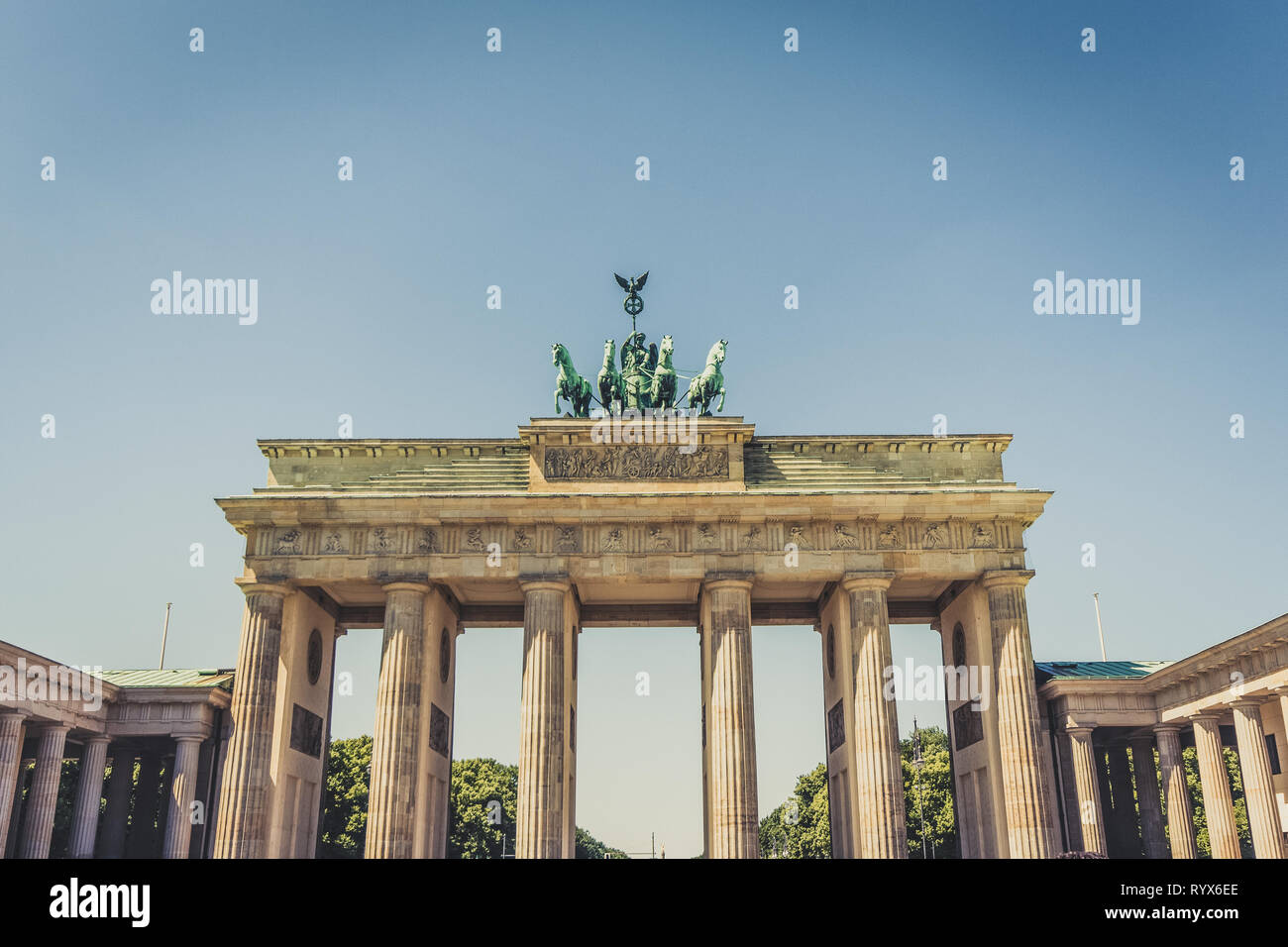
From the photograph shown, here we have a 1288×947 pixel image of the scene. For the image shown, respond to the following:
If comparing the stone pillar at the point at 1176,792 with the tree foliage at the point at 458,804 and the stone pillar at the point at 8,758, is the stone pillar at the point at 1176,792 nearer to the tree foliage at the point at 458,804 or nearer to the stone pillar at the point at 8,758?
the tree foliage at the point at 458,804

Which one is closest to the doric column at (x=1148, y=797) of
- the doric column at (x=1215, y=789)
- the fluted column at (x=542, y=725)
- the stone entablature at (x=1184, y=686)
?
the stone entablature at (x=1184, y=686)

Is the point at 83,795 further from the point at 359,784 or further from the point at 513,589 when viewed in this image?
the point at 359,784

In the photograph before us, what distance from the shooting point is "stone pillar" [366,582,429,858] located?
3775 centimetres

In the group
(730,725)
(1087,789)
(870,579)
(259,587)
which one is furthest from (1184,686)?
(259,587)

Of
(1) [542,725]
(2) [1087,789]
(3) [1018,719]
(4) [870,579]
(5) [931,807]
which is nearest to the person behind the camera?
(1) [542,725]

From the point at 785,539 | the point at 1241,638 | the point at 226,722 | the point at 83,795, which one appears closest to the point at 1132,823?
the point at 1241,638

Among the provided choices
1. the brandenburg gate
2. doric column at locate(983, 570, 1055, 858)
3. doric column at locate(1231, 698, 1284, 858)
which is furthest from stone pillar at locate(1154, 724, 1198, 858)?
doric column at locate(983, 570, 1055, 858)

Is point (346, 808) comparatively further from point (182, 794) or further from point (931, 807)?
point (931, 807)

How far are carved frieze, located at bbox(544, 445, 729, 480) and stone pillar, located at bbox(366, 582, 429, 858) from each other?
7.36 meters

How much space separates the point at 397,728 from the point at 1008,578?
24.0m

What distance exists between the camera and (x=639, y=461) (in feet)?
139
